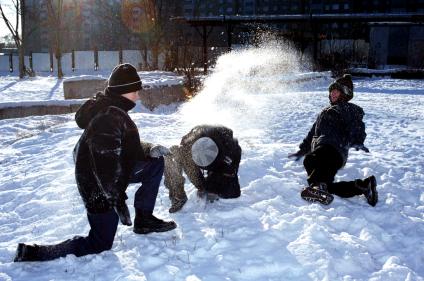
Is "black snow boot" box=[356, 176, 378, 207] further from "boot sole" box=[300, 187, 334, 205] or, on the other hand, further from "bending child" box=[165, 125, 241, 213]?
"bending child" box=[165, 125, 241, 213]

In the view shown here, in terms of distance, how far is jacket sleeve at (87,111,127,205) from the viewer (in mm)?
2900

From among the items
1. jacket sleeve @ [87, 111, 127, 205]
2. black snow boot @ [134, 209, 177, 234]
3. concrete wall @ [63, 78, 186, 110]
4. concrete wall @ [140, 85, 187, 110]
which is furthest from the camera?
concrete wall @ [63, 78, 186, 110]

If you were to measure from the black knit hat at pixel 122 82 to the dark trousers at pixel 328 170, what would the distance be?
1.98 metres

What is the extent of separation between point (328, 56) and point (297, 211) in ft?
74.2

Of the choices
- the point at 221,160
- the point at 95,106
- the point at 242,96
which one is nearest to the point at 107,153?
the point at 95,106

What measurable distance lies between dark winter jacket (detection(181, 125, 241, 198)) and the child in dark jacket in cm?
76

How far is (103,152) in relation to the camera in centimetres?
290

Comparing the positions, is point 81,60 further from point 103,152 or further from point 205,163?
point 103,152

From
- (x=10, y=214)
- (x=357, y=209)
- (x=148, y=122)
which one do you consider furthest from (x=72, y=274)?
(x=148, y=122)

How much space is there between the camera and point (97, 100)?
3.06 m

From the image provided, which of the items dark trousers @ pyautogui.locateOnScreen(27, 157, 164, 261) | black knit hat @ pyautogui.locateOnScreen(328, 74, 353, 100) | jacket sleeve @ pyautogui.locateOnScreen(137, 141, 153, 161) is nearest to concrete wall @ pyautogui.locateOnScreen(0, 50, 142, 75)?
black knit hat @ pyautogui.locateOnScreen(328, 74, 353, 100)

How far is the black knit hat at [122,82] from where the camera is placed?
3.13 m

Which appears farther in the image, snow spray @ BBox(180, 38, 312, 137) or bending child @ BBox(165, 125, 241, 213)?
snow spray @ BBox(180, 38, 312, 137)

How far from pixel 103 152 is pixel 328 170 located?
2.27m
